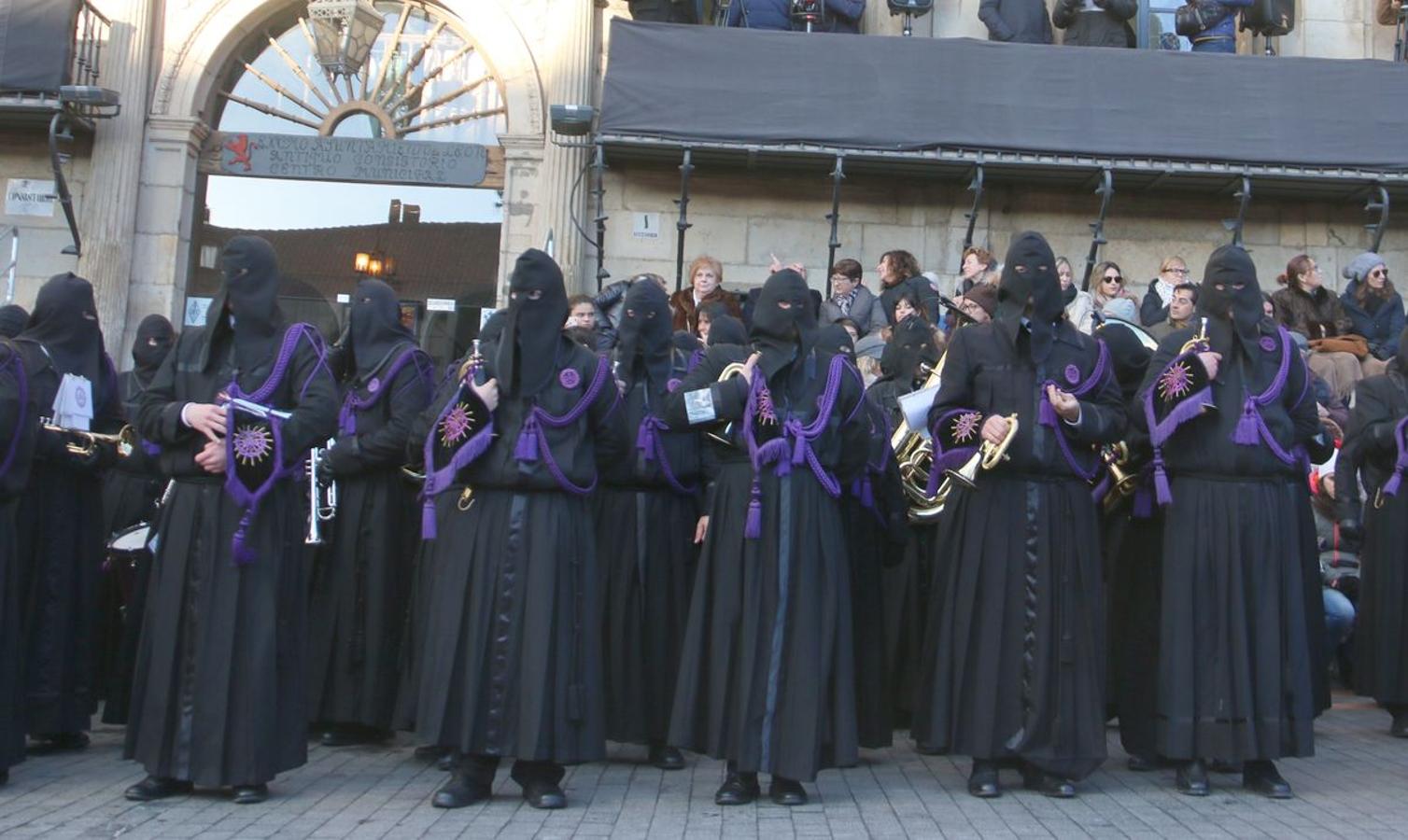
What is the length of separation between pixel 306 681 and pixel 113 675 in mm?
1815

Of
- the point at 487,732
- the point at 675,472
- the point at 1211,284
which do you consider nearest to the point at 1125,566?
the point at 1211,284

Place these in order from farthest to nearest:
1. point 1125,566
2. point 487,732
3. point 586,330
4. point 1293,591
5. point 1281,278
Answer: point 1281,278, point 586,330, point 1125,566, point 1293,591, point 487,732

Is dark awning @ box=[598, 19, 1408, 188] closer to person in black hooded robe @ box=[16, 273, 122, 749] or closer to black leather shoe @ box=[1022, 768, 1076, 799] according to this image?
person in black hooded robe @ box=[16, 273, 122, 749]

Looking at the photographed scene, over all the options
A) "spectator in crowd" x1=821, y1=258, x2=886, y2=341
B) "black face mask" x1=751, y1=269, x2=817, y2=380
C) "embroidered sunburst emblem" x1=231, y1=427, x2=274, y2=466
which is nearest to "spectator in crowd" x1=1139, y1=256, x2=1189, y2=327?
"spectator in crowd" x1=821, y1=258, x2=886, y2=341

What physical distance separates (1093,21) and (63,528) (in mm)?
10258

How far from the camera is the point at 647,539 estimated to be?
8.31 meters

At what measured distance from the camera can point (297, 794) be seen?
7.20 metres

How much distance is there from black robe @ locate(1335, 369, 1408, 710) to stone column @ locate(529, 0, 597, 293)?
726 centimetres

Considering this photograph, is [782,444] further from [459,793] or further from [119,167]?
[119,167]

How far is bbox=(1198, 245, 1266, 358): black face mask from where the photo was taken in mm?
7523

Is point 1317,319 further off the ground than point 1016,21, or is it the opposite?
point 1016,21

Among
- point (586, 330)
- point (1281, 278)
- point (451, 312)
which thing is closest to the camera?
point (586, 330)

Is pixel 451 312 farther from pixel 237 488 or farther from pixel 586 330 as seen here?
pixel 237 488

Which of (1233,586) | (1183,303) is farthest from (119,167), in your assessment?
(1233,586)
